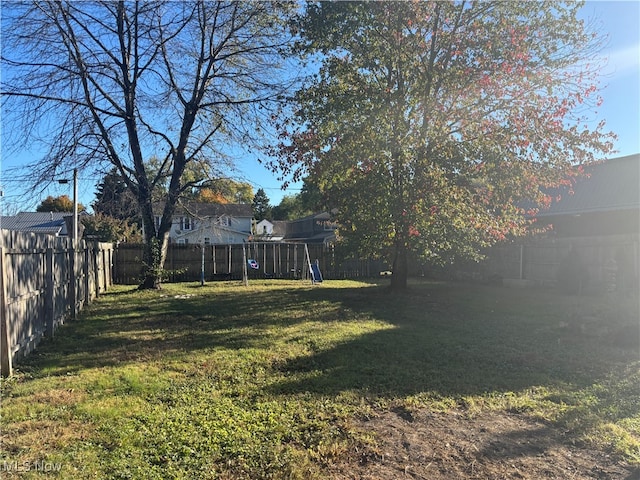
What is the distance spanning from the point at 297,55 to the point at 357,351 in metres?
9.06

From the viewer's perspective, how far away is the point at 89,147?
12711 millimetres

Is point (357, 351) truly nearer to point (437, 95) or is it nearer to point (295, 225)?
point (437, 95)

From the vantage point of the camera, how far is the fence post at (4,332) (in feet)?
15.1

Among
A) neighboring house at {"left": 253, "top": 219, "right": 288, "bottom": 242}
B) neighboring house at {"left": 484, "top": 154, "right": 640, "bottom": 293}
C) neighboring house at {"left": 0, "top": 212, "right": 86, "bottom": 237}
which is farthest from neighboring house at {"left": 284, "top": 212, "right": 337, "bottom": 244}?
neighboring house at {"left": 484, "top": 154, "right": 640, "bottom": 293}

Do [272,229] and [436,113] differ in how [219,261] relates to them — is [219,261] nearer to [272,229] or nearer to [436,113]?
[436,113]

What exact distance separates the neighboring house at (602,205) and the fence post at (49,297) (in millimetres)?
13782

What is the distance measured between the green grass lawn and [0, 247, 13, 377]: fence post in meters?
0.22

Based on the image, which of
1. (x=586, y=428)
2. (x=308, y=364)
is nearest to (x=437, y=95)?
(x=308, y=364)

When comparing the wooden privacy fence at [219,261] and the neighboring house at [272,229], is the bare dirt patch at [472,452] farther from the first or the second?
the neighboring house at [272,229]

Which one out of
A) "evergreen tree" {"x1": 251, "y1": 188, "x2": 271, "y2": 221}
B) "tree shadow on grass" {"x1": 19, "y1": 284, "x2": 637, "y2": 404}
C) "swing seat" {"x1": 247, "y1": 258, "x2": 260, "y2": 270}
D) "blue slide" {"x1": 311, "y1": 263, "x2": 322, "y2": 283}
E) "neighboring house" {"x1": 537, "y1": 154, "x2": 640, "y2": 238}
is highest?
"evergreen tree" {"x1": 251, "y1": 188, "x2": 271, "y2": 221}

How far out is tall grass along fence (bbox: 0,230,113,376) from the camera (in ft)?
15.7

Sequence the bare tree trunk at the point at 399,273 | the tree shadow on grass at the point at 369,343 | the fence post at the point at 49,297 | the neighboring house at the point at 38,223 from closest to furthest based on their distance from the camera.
→ the tree shadow on grass at the point at 369,343, the fence post at the point at 49,297, the bare tree trunk at the point at 399,273, the neighboring house at the point at 38,223

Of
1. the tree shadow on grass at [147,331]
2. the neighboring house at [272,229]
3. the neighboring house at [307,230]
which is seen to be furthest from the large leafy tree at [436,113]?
the neighboring house at [272,229]

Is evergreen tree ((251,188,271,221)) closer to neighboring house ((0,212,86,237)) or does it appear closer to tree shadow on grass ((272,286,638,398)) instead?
neighboring house ((0,212,86,237))
